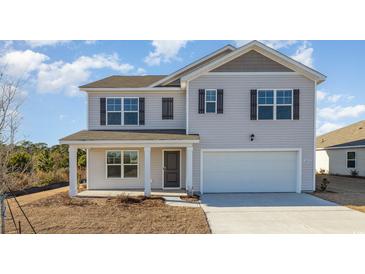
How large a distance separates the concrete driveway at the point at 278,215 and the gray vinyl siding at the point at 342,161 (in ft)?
41.1

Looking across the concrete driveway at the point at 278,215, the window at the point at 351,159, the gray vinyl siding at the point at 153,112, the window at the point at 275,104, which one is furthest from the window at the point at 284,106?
the window at the point at 351,159

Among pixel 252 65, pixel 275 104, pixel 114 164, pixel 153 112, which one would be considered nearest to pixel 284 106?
pixel 275 104

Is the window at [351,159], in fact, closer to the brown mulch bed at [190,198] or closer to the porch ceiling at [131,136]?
the porch ceiling at [131,136]

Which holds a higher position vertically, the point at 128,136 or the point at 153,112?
the point at 153,112

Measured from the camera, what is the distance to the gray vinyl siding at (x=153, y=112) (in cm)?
1302

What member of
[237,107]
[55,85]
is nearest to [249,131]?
[237,107]

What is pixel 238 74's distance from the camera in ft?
39.2

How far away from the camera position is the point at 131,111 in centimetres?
1307

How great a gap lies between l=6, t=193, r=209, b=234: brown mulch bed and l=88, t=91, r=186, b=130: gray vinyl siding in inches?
168

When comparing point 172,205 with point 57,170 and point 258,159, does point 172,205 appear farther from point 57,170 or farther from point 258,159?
point 57,170

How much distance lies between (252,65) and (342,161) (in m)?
15.8

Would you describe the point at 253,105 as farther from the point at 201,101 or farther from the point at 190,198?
the point at 190,198

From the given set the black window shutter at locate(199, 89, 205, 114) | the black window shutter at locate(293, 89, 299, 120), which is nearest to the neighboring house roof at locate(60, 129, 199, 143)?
the black window shutter at locate(199, 89, 205, 114)

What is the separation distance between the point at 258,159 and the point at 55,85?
10727 millimetres
